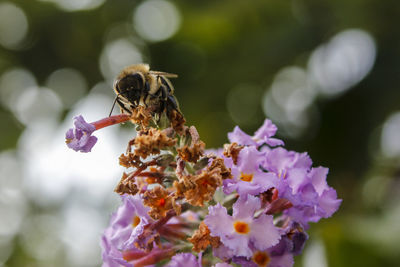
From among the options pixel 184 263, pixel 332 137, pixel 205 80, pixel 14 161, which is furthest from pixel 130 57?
pixel 184 263

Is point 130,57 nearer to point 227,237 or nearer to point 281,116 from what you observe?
point 281,116

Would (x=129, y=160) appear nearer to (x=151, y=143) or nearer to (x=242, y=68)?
(x=151, y=143)

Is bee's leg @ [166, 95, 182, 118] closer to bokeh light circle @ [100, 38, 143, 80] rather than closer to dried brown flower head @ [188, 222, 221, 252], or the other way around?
dried brown flower head @ [188, 222, 221, 252]

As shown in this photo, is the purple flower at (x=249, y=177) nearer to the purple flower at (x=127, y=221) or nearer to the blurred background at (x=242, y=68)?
the purple flower at (x=127, y=221)

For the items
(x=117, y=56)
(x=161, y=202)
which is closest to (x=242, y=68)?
(x=117, y=56)

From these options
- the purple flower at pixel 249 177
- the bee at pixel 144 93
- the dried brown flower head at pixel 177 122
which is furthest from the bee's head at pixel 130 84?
the purple flower at pixel 249 177

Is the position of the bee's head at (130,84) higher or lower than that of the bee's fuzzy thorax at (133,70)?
lower

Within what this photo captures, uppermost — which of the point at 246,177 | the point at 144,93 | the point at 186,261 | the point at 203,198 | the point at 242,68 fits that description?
the point at 242,68
